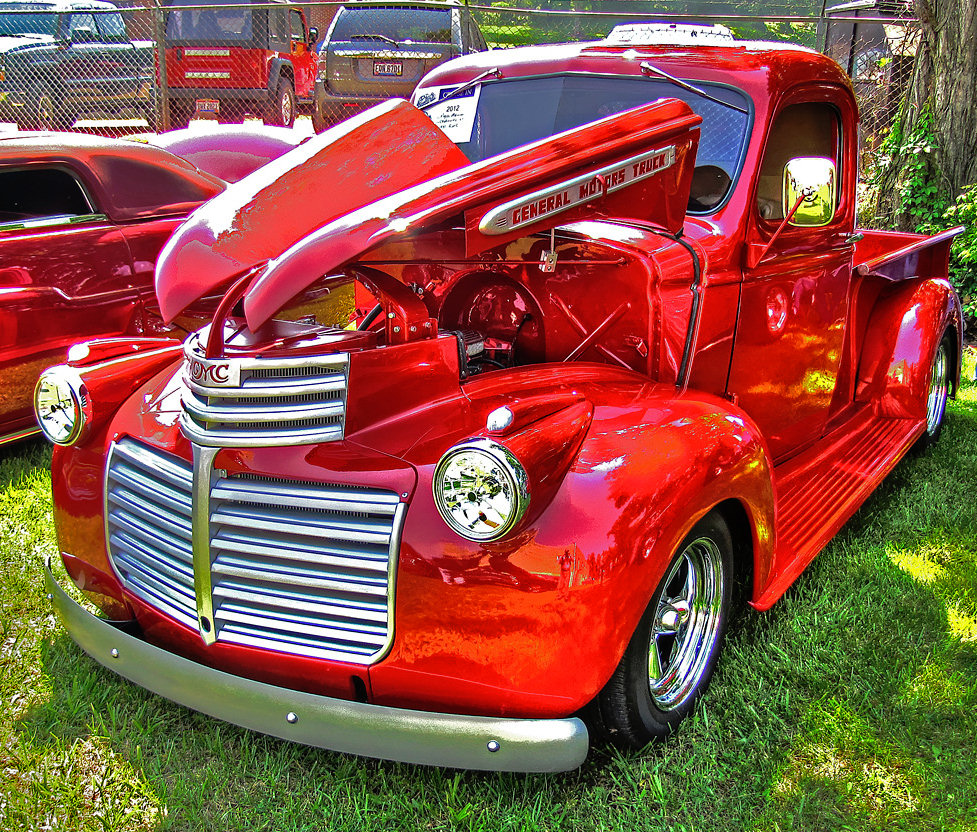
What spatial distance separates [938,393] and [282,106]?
10001 mm

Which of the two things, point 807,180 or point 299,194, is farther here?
point 807,180

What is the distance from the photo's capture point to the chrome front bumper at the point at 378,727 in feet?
6.71

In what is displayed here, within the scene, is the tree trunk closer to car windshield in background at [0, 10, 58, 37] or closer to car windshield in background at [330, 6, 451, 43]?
car windshield in background at [330, 6, 451, 43]

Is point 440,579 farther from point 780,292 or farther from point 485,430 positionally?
point 780,292

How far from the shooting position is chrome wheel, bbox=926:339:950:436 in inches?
192

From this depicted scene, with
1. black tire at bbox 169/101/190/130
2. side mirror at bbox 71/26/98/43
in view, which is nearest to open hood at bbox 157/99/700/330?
black tire at bbox 169/101/190/130

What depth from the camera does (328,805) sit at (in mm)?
2336

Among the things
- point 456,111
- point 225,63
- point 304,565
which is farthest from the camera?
point 225,63

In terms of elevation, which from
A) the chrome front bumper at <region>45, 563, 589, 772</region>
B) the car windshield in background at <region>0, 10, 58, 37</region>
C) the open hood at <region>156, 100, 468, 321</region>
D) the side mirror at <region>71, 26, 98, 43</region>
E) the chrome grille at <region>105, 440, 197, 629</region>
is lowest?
the chrome front bumper at <region>45, 563, 589, 772</region>

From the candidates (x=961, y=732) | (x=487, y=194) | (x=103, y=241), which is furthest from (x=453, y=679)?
(x=103, y=241)

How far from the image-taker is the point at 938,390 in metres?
4.97

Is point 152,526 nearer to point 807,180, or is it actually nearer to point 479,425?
point 479,425

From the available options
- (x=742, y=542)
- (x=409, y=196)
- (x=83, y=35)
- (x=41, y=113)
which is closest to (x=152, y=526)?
(x=409, y=196)

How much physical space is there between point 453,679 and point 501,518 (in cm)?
42
